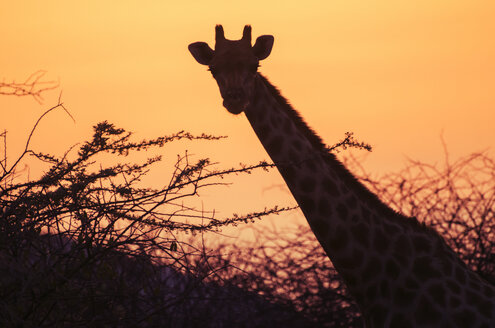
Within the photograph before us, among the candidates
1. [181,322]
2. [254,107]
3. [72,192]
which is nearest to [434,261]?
[254,107]

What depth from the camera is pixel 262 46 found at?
27.0 feet

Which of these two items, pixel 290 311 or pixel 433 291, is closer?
pixel 433 291

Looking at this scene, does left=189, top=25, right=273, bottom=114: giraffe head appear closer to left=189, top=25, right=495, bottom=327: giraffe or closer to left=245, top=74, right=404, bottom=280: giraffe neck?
left=189, top=25, right=495, bottom=327: giraffe

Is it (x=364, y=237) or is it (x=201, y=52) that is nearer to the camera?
(x=364, y=237)

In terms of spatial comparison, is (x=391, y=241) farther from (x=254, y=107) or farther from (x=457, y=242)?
(x=457, y=242)

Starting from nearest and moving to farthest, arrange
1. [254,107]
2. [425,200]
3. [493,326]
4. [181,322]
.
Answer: [493,326] → [254,107] → [181,322] → [425,200]

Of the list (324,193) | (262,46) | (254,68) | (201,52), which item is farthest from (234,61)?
(324,193)

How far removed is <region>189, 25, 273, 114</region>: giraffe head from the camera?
7352 mm

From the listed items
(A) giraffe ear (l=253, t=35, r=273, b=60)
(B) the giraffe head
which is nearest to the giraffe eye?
(B) the giraffe head

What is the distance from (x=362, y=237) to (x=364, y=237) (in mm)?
17

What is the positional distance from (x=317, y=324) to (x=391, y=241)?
5503 mm

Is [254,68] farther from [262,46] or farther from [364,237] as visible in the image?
[364,237]

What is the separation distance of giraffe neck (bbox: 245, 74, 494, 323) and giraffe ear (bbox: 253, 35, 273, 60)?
2.49 ft

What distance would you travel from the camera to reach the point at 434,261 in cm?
737
